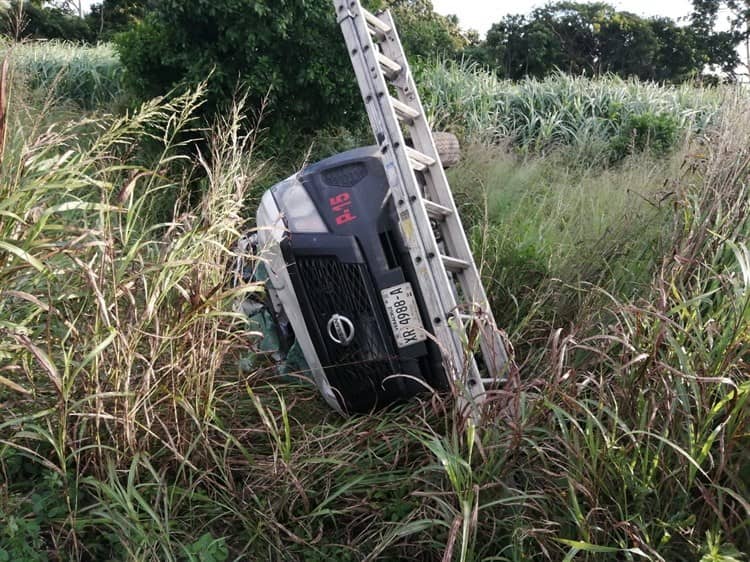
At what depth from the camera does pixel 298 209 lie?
2660 millimetres

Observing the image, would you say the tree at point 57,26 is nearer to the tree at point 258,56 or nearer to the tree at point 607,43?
the tree at point 607,43

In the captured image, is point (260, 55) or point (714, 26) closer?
point (260, 55)

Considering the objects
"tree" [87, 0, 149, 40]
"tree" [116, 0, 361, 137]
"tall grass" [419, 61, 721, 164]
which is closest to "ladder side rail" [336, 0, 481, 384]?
"tree" [116, 0, 361, 137]

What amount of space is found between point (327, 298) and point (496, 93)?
4897 millimetres

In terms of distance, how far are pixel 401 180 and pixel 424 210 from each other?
17cm

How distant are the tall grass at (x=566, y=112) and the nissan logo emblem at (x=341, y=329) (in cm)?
304

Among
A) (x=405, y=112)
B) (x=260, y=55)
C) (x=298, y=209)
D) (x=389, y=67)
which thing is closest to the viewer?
(x=298, y=209)

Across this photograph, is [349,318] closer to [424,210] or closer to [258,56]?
[424,210]

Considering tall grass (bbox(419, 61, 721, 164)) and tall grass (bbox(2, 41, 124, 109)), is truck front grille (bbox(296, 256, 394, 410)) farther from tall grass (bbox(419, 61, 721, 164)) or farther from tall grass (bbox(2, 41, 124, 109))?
tall grass (bbox(2, 41, 124, 109))

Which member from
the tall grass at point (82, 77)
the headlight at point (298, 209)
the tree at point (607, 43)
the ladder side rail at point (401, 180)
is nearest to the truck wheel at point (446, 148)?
the ladder side rail at point (401, 180)

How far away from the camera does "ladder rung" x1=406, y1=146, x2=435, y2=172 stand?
112 inches

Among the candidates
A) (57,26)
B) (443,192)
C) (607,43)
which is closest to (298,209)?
(443,192)

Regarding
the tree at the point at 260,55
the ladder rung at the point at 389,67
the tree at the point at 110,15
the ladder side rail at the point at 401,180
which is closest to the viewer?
the ladder side rail at the point at 401,180

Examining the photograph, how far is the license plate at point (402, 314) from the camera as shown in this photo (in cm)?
250
